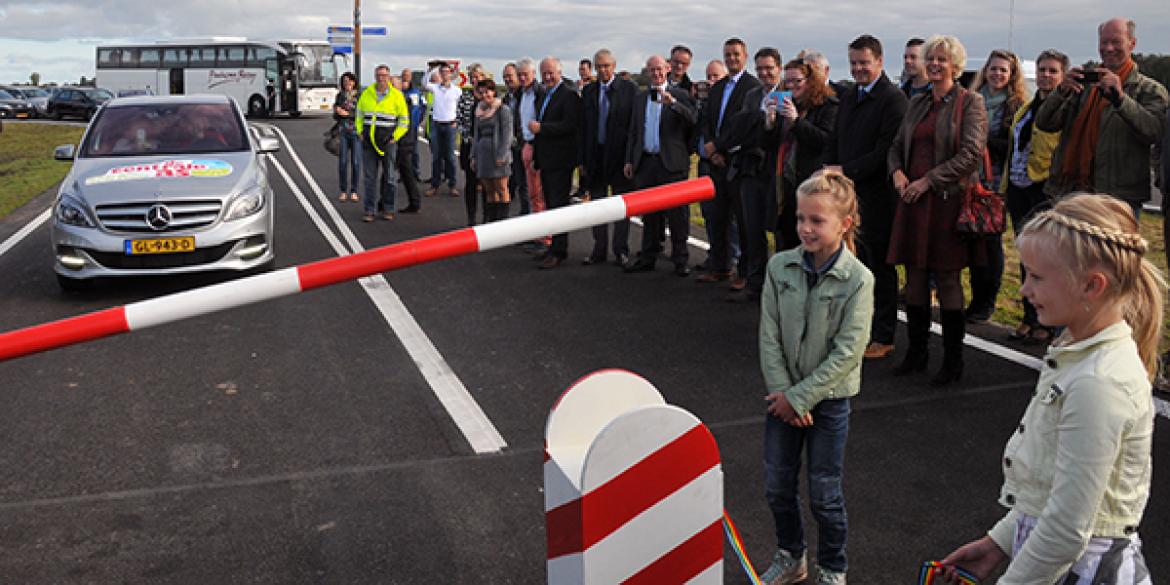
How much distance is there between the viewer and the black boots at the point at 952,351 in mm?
6688

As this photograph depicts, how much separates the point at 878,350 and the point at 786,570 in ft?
11.9

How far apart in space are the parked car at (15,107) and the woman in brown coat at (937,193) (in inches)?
2261

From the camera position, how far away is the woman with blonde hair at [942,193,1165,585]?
2.02 m

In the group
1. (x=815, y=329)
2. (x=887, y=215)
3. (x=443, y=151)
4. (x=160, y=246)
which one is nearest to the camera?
(x=815, y=329)

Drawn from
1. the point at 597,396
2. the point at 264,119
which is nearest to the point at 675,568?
the point at 597,396

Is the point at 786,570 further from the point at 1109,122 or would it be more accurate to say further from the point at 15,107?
the point at 15,107

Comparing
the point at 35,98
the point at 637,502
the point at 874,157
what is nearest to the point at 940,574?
the point at 637,502

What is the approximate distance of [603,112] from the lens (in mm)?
11266

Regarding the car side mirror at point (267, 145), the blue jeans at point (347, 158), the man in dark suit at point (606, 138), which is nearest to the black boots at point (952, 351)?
the man in dark suit at point (606, 138)

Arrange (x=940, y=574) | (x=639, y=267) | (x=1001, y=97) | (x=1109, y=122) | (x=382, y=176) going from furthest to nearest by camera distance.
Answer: (x=382, y=176) → (x=639, y=267) → (x=1001, y=97) → (x=1109, y=122) → (x=940, y=574)

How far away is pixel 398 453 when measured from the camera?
5.54 m

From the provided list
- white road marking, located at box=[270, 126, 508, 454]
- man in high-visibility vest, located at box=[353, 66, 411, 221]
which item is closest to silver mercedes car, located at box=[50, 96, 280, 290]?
white road marking, located at box=[270, 126, 508, 454]

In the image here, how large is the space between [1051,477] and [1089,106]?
610cm

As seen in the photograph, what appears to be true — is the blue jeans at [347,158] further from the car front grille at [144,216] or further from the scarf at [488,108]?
the car front grille at [144,216]
